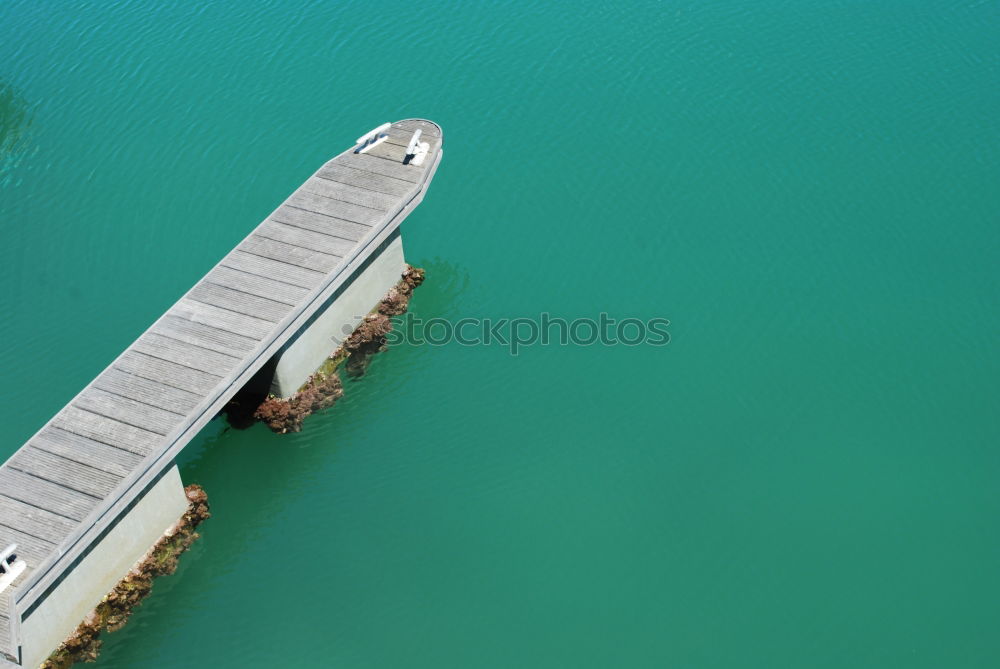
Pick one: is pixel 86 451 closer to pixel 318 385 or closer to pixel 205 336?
pixel 205 336

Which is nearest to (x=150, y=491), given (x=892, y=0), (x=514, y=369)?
(x=514, y=369)

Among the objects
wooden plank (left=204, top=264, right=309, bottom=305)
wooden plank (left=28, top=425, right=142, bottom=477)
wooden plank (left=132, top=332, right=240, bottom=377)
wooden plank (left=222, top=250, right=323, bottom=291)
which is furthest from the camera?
wooden plank (left=222, top=250, right=323, bottom=291)

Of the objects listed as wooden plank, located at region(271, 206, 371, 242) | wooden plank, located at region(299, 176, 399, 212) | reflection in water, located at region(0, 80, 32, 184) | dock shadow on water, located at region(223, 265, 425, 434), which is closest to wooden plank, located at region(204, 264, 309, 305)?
dock shadow on water, located at region(223, 265, 425, 434)

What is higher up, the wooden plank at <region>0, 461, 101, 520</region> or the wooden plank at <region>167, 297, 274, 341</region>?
the wooden plank at <region>167, 297, 274, 341</region>

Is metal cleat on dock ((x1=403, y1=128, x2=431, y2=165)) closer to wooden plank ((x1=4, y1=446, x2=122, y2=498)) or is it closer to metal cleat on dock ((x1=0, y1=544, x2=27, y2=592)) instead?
wooden plank ((x1=4, y1=446, x2=122, y2=498))

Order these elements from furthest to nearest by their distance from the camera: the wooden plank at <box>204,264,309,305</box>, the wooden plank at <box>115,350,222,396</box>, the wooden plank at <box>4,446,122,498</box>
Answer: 1. the wooden plank at <box>204,264,309,305</box>
2. the wooden plank at <box>115,350,222,396</box>
3. the wooden plank at <box>4,446,122,498</box>

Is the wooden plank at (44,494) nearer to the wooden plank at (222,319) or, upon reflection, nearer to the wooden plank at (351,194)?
the wooden plank at (222,319)
